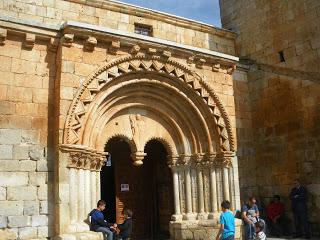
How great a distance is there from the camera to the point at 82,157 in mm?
7367

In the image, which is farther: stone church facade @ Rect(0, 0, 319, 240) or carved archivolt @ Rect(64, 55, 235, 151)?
carved archivolt @ Rect(64, 55, 235, 151)

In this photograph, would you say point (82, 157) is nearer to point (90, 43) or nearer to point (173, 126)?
point (90, 43)

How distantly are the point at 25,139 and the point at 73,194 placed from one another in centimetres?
134

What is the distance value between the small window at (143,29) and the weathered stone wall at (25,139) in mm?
3211

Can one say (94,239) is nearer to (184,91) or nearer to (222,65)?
(184,91)

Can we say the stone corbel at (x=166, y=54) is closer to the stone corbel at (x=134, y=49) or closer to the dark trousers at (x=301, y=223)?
the stone corbel at (x=134, y=49)

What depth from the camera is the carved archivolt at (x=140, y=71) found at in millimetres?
7352

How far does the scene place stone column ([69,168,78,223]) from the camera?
23.3ft

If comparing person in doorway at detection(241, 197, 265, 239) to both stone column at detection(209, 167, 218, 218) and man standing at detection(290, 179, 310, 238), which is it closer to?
A: stone column at detection(209, 167, 218, 218)

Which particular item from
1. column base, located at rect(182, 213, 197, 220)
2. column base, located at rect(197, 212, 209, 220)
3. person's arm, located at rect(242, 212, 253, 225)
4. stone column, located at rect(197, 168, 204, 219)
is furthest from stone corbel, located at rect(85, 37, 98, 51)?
person's arm, located at rect(242, 212, 253, 225)

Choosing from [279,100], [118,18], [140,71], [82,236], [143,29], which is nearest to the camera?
[82,236]

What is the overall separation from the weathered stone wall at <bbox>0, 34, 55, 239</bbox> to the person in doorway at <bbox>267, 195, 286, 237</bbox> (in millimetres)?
5813

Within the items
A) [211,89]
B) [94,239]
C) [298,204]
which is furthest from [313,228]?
[94,239]

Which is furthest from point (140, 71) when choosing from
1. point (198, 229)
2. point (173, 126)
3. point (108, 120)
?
point (198, 229)
